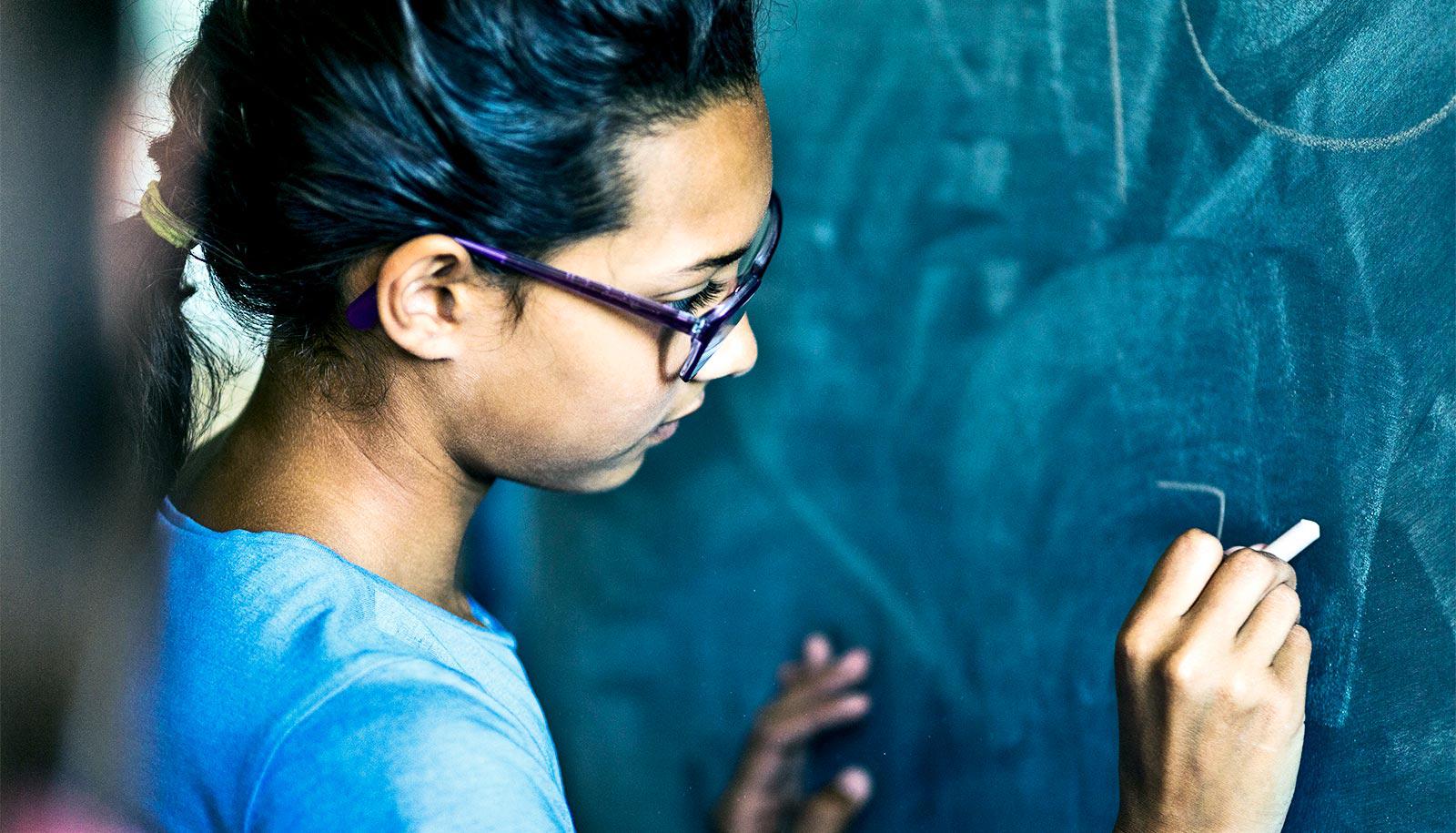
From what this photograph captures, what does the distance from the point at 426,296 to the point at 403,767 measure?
27cm

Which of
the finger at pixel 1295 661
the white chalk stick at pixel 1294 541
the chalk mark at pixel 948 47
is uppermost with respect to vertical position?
the chalk mark at pixel 948 47

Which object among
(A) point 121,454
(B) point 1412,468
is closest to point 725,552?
(A) point 121,454

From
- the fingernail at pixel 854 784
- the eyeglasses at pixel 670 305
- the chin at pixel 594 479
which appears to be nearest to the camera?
the eyeglasses at pixel 670 305

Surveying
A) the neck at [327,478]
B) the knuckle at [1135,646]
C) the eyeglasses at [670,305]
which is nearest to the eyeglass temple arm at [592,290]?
the eyeglasses at [670,305]

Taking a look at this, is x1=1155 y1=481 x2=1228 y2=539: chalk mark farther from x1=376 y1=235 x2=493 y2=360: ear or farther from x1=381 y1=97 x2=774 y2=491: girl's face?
x1=376 y1=235 x2=493 y2=360: ear

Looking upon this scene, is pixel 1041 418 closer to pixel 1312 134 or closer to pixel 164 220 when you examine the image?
pixel 1312 134

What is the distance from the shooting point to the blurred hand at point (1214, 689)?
59 centimetres

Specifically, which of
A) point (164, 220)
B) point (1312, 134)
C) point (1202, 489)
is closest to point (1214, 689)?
point (1202, 489)

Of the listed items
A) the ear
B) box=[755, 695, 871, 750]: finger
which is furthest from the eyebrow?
box=[755, 695, 871, 750]: finger

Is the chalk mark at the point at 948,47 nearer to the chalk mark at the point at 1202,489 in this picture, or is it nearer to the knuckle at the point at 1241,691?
the chalk mark at the point at 1202,489

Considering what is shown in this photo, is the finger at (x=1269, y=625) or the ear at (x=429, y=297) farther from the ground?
the ear at (x=429, y=297)

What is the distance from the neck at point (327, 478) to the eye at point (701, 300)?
0.62 feet

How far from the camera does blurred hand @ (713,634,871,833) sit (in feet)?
3.40

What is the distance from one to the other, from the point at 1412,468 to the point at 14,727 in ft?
2.87
